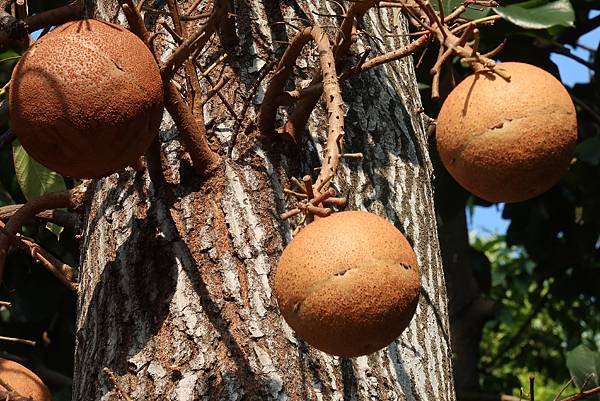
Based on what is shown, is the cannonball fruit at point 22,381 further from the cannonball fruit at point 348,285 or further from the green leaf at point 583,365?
the green leaf at point 583,365

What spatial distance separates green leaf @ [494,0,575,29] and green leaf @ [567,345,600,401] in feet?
3.93

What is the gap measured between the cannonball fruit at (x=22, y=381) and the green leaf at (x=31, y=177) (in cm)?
74

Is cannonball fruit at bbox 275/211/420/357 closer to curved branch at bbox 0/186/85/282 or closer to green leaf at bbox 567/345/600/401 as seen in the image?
curved branch at bbox 0/186/85/282

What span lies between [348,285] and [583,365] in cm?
231

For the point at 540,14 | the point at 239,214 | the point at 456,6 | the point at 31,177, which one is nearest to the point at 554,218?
the point at 540,14

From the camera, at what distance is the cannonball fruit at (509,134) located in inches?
39.5

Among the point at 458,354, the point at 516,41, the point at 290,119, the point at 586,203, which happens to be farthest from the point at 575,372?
the point at 290,119

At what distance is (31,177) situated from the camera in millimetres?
2342

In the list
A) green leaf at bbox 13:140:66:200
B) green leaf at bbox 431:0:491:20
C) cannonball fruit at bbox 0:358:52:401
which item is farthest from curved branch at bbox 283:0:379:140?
green leaf at bbox 13:140:66:200

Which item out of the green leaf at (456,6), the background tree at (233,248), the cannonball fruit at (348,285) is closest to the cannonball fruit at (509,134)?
the cannonball fruit at (348,285)

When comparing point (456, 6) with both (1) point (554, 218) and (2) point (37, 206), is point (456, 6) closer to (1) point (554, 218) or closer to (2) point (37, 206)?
(2) point (37, 206)

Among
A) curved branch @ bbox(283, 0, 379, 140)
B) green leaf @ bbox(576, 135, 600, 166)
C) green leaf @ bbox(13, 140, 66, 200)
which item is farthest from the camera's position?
green leaf @ bbox(576, 135, 600, 166)

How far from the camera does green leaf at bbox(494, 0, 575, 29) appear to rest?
2344mm

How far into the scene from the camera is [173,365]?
1437mm
